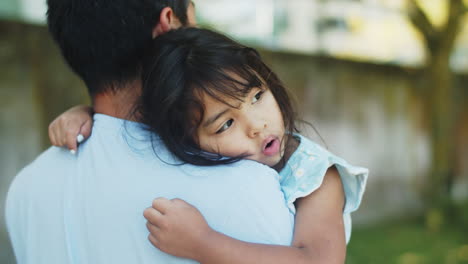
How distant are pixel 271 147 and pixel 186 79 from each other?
1.10ft

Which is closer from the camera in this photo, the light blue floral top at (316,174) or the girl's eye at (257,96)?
the light blue floral top at (316,174)

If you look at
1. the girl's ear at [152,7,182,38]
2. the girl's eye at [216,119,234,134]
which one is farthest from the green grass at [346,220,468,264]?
the girl's ear at [152,7,182,38]

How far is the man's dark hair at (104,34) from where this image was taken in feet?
4.47

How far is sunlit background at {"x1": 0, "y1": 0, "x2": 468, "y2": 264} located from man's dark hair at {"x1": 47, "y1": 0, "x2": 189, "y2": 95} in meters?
2.82

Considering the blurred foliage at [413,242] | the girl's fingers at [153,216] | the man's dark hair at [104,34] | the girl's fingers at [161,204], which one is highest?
the man's dark hair at [104,34]

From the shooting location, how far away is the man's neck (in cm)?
142

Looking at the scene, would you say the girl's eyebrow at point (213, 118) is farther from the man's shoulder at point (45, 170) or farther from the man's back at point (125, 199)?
the man's shoulder at point (45, 170)

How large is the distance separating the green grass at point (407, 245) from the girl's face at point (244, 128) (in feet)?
12.5

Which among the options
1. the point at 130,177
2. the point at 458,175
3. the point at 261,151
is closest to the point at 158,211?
the point at 130,177

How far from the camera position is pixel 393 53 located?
270 inches

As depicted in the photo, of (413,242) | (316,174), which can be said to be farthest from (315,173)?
(413,242)

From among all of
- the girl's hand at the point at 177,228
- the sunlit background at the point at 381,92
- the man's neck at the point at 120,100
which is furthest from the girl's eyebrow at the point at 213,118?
the sunlit background at the point at 381,92

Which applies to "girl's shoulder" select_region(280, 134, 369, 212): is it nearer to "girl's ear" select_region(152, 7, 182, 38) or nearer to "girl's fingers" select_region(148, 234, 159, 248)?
"girl's fingers" select_region(148, 234, 159, 248)

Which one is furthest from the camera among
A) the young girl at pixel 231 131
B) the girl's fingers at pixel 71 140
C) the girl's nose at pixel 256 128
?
the girl's nose at pixel 256 128
